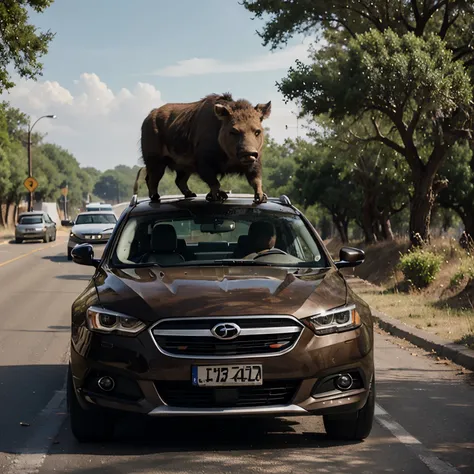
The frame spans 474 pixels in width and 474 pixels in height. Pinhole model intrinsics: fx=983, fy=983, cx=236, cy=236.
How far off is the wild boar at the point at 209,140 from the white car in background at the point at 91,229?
69.8 ft

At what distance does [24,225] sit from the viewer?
48.1m

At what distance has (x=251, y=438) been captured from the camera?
662cm

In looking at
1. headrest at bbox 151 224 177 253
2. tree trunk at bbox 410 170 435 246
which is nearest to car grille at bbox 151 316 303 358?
headrest at bbox 151 224 177 253

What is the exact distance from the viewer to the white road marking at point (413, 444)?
586 centimetres

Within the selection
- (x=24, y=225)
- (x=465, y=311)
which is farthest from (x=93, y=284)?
(x=24, y=225)

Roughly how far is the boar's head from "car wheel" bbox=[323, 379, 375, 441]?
86.4 inches

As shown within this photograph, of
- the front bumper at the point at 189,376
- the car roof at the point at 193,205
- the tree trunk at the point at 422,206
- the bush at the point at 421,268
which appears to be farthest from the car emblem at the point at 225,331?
the tree trunk at the point at 422,206

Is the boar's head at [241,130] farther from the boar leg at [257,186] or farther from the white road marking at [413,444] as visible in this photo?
the white road marking at [413,444]

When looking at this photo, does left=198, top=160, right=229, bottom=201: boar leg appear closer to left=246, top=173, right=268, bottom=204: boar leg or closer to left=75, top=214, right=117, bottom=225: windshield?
left=246, top=173, right=268, bottom=204: boar leg

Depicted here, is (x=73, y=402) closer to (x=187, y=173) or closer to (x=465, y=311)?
(x=187, y=173)

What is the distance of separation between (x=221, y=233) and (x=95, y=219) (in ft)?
81.2

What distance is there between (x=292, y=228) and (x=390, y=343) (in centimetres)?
486

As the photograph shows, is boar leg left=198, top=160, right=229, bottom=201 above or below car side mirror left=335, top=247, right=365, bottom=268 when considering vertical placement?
above

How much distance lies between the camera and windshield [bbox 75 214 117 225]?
3247 centimetres
